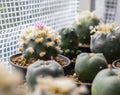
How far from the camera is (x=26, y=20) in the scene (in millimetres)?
1271

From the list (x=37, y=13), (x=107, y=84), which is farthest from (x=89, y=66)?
(x=37, y=13)

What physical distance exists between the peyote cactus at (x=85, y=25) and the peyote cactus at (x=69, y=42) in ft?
0.39

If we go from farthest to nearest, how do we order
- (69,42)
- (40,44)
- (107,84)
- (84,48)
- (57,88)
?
(84,48) < (69,42) < (40,44) < (107,84) < (57,88)

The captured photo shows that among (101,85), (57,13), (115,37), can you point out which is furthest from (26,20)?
(101,85)

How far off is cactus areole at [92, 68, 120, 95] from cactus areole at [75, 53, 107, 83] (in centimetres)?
13

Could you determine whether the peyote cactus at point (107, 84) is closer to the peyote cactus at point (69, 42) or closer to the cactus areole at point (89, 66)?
the cactus areole at point (89, 66)

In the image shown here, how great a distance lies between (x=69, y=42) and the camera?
3.93 ft

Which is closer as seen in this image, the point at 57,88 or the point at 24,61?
the point at 57,88

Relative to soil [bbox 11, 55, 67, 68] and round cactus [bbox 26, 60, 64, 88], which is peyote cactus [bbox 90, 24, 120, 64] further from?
round cactus [bbox 26, 60, 64, 88]

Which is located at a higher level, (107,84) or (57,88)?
(57,88)

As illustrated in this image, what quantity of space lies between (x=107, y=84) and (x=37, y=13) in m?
0.71

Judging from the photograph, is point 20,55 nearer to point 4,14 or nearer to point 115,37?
point 4,14

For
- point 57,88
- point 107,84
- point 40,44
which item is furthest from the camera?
point 40,44

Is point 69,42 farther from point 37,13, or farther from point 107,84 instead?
point 107,84
